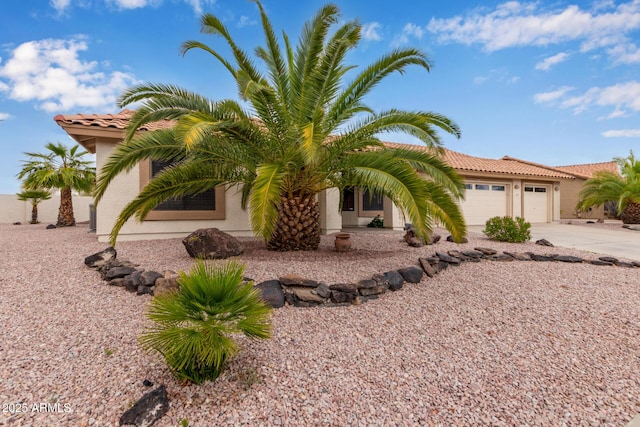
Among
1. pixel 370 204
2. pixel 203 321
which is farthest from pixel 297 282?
pixel 370 204

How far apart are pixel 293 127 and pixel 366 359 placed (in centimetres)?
456

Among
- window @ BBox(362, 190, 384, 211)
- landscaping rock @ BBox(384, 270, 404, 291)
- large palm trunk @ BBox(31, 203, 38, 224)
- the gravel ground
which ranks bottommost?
the gravel ground

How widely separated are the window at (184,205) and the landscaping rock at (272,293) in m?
6.57

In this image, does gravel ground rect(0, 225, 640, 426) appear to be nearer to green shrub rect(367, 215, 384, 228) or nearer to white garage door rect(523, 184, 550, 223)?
green shrub rect(367, 215, 384, 228)

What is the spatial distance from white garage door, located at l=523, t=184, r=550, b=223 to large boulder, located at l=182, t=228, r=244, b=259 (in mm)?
18285

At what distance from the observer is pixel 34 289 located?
16.2ft

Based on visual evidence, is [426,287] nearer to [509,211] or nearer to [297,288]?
[297,288]

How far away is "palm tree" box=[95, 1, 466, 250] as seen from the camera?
234 inches

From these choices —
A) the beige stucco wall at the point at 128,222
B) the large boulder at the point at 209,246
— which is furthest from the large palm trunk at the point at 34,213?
the large boulder at the point at 209,246

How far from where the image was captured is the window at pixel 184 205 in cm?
1026

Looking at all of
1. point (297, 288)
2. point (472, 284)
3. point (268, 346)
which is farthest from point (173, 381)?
point (472, 284)

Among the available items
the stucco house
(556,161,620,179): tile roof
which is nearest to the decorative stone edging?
the stucco house

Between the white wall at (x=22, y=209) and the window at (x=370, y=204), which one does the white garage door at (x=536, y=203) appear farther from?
the white wall at (x=22, y=209)

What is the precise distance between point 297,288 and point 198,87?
16.8ft
